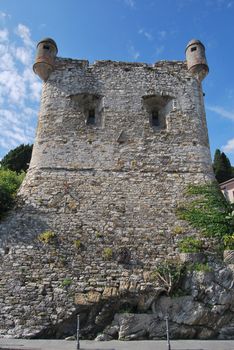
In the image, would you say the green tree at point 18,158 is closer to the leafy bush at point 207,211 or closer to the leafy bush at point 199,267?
the leafy bush at point 207,211

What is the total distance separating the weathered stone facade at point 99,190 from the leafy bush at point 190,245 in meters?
0.28

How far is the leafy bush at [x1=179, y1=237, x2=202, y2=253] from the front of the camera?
1041cm

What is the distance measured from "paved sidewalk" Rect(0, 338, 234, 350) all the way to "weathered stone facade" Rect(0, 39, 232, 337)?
0.68 m

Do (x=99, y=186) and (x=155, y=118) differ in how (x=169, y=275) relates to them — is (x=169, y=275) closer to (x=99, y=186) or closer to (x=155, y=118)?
(x=99, y=186)

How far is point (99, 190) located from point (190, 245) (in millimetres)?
3765

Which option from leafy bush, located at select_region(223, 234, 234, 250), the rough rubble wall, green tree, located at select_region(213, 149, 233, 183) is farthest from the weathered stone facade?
green tree, located at select_region(213, 149, 233, 183)

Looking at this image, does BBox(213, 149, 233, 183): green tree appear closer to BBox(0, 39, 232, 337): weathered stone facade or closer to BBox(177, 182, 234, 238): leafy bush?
BBox(0, 39, 232, 337): weathered stone facade

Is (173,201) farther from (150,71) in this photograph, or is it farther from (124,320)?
(150,71)

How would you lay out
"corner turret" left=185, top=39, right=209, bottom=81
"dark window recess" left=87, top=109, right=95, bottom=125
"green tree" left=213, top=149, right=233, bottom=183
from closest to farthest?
1. "dark window recess" left=87, top=109, right=95, bottom=125
2. "corner turret" left=185, top=39, right=209, bottom=81
3. "green tree" left=213, top=149, right=233, bottom=183

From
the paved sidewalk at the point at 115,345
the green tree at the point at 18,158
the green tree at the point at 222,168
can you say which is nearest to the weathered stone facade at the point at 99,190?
the paved sidewalk at the point at 115,345

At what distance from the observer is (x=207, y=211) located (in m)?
11.5

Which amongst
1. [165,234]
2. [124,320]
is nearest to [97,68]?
[165,234]

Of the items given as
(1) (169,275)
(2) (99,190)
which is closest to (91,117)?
(2) (99,190)

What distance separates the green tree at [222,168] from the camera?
30.2 meters
